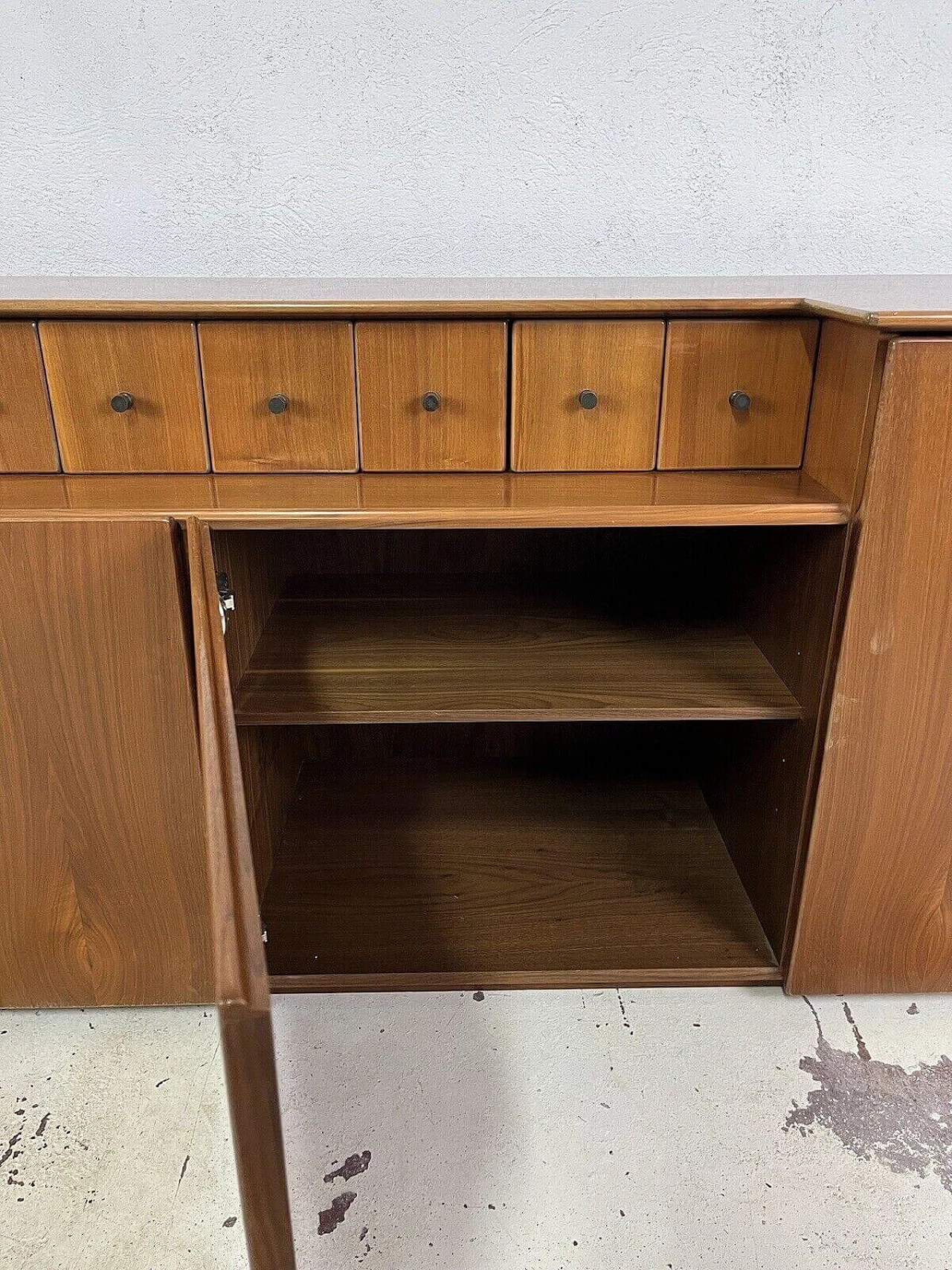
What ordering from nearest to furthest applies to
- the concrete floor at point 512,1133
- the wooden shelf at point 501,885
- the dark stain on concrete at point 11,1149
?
the concrete floor at point 512,1133 < the dark stain on concrete at point 11,1149 < the wooden shelf at point 501,885

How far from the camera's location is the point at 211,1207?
3.92 ft

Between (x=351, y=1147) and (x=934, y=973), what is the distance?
95 centimetres

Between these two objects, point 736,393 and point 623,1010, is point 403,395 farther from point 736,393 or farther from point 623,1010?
point 623,1010

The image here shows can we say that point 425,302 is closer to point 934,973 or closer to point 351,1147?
point 351,1147

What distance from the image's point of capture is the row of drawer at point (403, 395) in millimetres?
1322

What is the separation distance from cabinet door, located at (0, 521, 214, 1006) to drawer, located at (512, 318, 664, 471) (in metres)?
0.55

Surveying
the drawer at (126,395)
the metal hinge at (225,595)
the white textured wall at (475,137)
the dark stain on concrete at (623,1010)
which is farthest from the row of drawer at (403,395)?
the dark stain on concrete at (623,1010)

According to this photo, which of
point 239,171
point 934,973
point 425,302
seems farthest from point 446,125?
point 934,973

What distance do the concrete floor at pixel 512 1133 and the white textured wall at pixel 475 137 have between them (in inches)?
54.4

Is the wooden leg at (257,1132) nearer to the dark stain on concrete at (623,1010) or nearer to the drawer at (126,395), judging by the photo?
the dark stain on concrete at (623,1010)

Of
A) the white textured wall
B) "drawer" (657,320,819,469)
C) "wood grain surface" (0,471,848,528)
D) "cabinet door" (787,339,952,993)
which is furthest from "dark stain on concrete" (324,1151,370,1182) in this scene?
the white textured wall

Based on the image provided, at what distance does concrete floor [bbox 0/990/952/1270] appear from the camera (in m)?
1.16

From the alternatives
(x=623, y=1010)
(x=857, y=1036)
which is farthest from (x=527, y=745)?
(x=857, y=1036)

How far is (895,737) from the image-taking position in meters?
1.33
